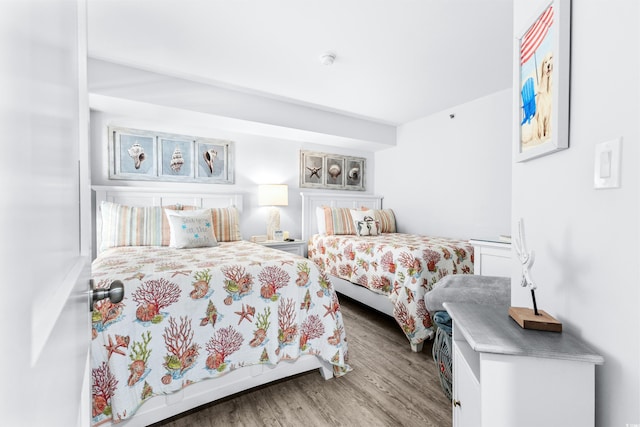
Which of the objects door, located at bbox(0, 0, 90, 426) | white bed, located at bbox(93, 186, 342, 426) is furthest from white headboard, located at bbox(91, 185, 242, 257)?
door, located at bbox(0, 0, 90, 426)

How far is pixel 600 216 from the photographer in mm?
741

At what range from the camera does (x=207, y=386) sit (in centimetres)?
157

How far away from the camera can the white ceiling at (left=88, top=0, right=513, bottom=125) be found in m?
1.85

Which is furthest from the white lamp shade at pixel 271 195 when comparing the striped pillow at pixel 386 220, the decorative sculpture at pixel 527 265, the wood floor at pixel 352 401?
the decorative sculpture at pixel 527 265

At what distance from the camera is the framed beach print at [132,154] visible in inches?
116

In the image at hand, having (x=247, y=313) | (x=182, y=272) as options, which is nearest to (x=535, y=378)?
(x=247, y=313)

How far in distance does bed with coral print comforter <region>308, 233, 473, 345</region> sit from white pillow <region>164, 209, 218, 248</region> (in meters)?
1.49

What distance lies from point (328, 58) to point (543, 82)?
Answer: 1804 mm

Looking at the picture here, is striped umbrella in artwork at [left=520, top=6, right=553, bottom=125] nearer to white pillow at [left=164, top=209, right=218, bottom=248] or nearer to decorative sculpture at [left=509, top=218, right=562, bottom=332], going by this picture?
decorative sculpture at [left=509, top=218, right=562, bottom=332]

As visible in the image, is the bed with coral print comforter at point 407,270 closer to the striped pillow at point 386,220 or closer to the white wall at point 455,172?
the white wall at point 455,172

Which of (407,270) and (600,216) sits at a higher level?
(600,216)

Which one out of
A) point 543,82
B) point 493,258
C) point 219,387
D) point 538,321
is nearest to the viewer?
point 538,321

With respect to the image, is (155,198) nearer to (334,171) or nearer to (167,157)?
(167,157)

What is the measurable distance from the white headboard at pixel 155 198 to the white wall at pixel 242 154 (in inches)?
4.8
